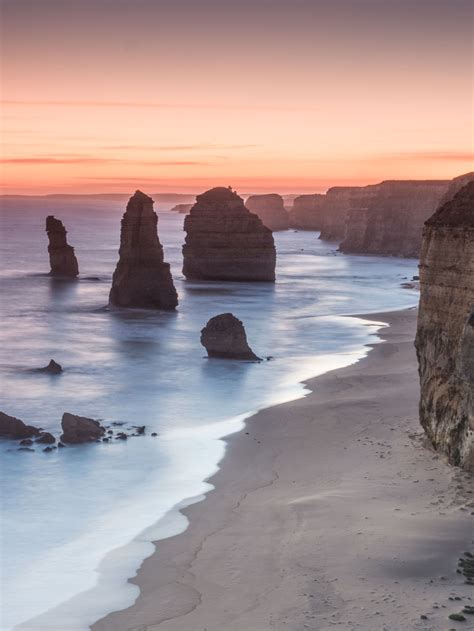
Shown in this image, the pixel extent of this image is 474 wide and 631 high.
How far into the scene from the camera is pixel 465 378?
20.5 meters

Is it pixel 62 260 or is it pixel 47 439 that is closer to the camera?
pixel 47 439

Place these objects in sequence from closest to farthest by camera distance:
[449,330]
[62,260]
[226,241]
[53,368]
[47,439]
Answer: [449,330] → [47,439] → [53,368] → [226,241] → [62,260]

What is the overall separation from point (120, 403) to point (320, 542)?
60.7 feet

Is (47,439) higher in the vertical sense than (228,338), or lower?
lower

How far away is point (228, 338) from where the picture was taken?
43.5 m

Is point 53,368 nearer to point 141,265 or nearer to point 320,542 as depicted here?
point 141,265

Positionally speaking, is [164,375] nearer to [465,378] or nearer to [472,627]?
[465,378]

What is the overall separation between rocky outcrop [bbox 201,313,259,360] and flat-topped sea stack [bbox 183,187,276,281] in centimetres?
4728

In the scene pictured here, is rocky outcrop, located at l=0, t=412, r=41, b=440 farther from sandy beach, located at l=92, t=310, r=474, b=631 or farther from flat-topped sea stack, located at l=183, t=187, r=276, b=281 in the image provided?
flat-topped sea stack, located at l=183, t=187, r=276, b=281

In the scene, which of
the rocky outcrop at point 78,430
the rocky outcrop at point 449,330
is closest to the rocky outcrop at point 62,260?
the rocky outcrop at point 78,430

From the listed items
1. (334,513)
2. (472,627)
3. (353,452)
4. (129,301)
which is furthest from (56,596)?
(129,301)

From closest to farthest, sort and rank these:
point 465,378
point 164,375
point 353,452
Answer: point 465,378 < point 353,452 < point 164,375

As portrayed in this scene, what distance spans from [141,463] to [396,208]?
417ft

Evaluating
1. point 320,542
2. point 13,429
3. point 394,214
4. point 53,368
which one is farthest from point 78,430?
point 394,214
